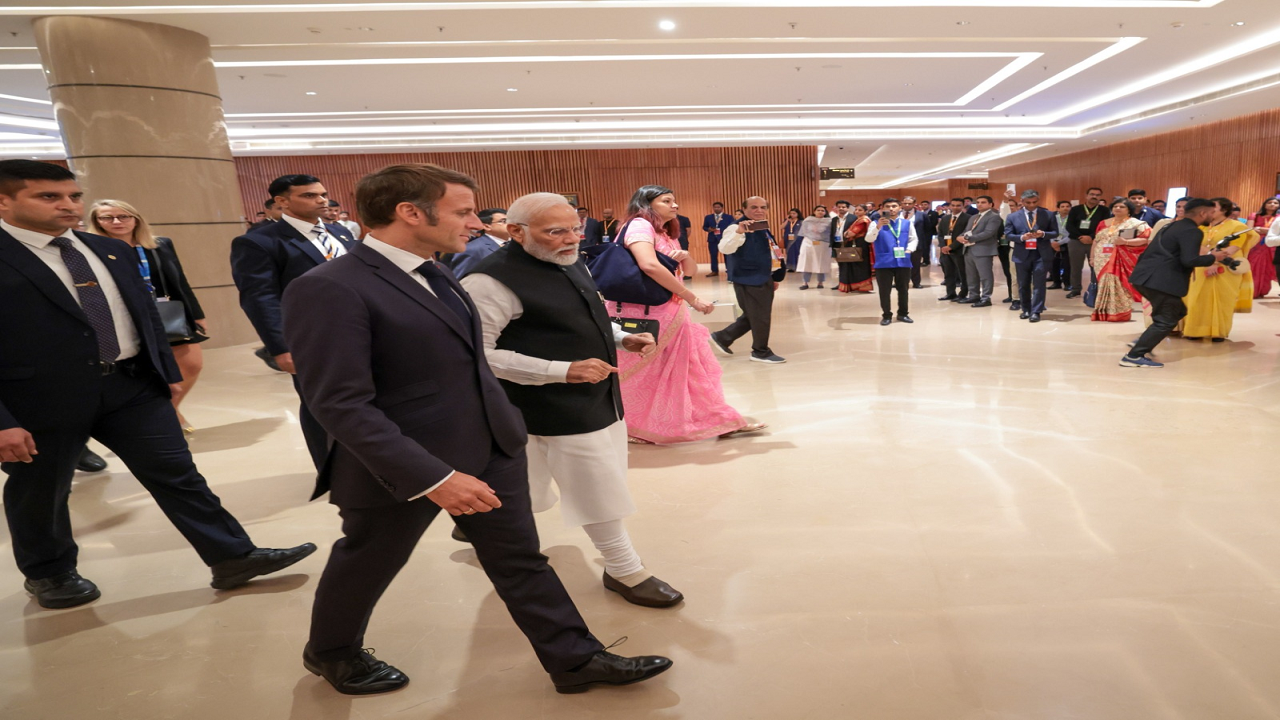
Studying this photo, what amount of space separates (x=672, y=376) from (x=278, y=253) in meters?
1.91

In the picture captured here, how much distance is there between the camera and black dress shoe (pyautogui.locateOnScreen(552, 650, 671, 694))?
5.76ft

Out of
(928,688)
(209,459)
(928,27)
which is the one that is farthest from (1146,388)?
(209,459)

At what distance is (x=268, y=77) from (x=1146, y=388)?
33.2 feet

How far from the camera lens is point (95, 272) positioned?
7.16ft

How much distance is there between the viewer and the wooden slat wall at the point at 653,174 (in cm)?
1725

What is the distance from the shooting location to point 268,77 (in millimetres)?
9438

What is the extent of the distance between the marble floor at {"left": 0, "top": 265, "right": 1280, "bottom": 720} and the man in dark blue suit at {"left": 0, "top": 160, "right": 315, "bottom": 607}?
0.62 ft

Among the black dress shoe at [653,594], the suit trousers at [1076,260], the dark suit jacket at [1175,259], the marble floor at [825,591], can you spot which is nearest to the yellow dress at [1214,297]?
the dark suit jacket at [1175,259]

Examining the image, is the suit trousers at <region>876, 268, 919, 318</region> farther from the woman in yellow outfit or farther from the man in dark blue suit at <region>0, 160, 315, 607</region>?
the man in dark blue suit at <region>0, 160, 315, 607</region>

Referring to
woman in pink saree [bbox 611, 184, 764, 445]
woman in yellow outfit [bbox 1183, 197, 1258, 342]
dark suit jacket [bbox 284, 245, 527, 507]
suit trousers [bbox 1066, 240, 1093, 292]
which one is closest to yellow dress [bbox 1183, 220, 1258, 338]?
woman in yellow outfit [bbox 1183, 197, 1258, 342]

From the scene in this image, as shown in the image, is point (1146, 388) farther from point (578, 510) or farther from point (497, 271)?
point (497, 271)

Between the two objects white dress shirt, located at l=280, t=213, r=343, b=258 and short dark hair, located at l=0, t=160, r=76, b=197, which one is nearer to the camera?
short dark hair, located at l=0, t=160, r=76, b=197

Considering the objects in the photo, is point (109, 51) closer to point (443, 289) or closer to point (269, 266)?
point (269, 266)

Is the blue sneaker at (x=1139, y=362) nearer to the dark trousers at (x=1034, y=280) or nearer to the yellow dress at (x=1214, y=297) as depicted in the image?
the yellow dress at (x=1214, y=297)
